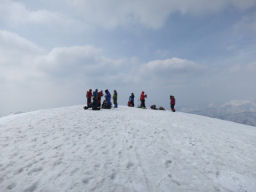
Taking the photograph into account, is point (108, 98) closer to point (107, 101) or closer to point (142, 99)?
point (107, 101)

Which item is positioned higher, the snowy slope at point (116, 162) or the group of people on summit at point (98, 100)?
the group of people on summit at point (98, 100)

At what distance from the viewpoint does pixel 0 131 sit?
8.05 metres

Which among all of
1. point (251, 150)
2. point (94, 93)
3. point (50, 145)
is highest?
point (94, 93)

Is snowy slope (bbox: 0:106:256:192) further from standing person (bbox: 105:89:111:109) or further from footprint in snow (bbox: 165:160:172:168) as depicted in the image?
standing person (bbox: 105:89:111:109)

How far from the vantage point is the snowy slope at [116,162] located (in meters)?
4.12

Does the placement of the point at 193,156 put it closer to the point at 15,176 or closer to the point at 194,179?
the point at 194,179

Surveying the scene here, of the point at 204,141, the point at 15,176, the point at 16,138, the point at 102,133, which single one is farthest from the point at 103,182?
the point at 204,141

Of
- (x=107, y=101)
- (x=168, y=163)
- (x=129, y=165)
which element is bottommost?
(x=168, y=163)

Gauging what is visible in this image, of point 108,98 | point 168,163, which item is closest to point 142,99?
point 108,98

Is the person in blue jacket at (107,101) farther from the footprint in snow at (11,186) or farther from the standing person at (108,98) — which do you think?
the footprint in snow at (11,186)

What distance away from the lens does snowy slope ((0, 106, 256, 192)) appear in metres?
4.12

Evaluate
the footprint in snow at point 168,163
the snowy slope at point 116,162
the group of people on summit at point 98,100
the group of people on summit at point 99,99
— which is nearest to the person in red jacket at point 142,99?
the group of people on summit at point 99,99

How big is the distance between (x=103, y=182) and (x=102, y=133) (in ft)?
15.2

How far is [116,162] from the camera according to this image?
534cm
